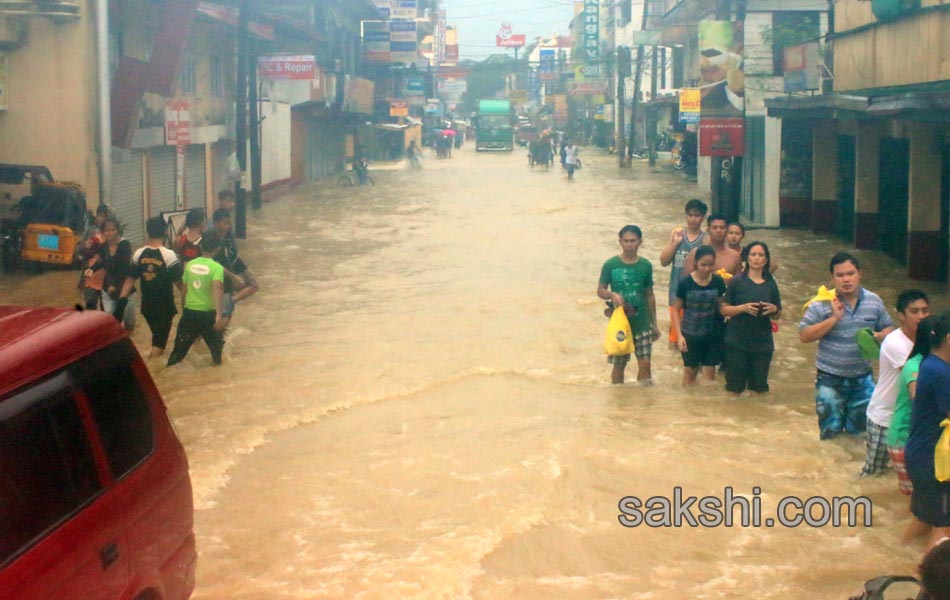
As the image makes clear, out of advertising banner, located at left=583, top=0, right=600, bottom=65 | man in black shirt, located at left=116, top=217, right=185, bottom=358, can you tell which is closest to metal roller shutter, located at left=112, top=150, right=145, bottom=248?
man in black shirt, located at left=116, top=217, right=185, bottom=358

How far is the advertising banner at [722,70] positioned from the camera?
2130 centimetres

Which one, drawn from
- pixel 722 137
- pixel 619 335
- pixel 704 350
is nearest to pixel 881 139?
pixel 722 137

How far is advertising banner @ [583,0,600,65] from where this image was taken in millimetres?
72062

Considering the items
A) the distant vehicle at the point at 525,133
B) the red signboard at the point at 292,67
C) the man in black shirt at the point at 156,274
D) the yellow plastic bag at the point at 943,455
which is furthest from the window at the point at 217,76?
the distant vehicle at the point at 525,133

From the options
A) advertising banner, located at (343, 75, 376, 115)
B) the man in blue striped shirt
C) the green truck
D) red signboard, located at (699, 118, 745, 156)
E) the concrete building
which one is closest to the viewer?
the man in blue striped shirt

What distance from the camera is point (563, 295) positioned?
1753 cm

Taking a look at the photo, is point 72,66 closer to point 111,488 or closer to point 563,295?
point 563,295

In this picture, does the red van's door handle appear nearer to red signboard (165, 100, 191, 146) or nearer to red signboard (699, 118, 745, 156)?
red signboard (165, 100, 191, 146)

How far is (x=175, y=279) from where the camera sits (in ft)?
36.0

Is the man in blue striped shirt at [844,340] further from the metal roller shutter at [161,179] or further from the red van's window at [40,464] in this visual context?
the metal roller shutter at [161,179]

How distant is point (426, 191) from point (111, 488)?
35.8 m

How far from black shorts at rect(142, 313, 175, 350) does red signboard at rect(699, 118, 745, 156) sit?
37.9 ft

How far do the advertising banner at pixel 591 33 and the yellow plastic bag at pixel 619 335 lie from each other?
2485 inches

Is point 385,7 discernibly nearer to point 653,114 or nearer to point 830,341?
point 653,114
